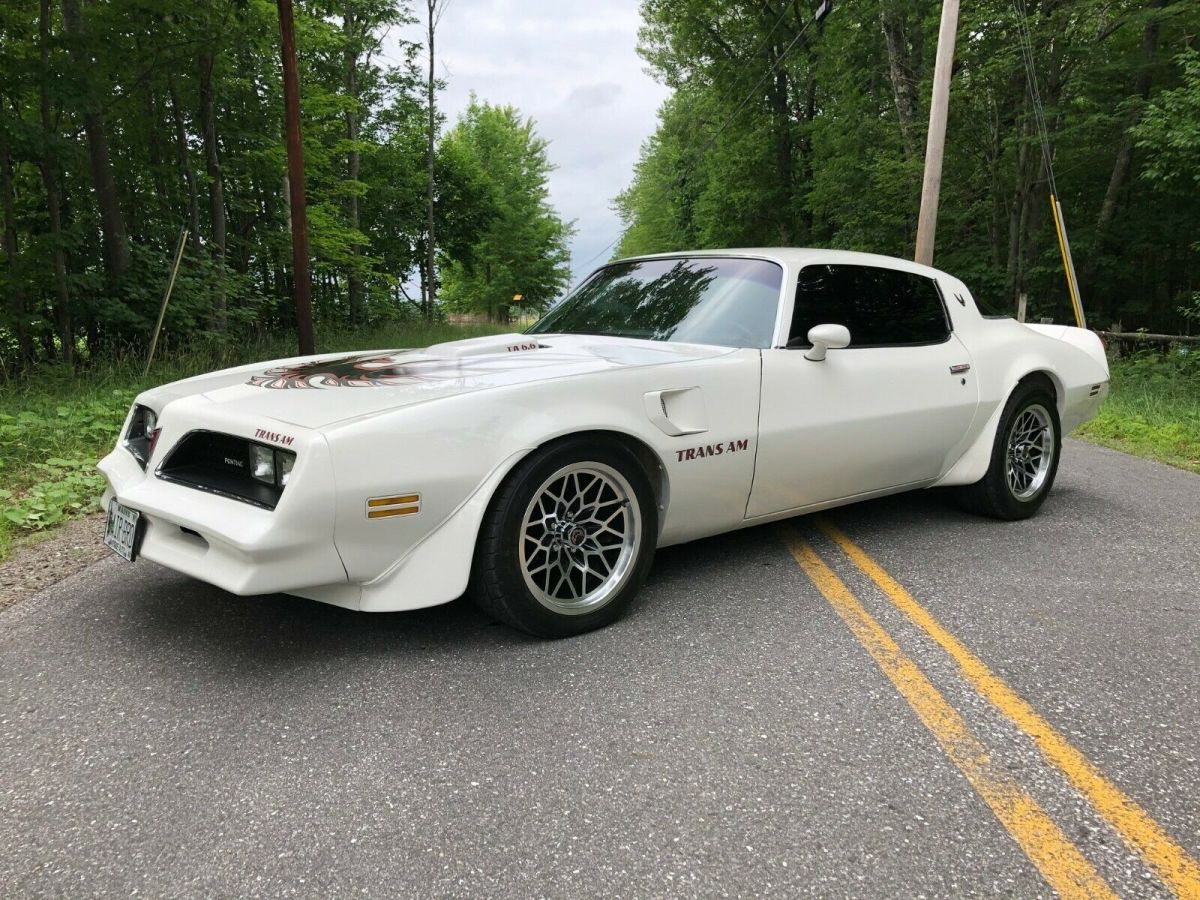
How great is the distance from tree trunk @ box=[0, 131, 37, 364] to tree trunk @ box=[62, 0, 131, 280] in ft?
3.05

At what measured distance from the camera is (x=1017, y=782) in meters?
2.00

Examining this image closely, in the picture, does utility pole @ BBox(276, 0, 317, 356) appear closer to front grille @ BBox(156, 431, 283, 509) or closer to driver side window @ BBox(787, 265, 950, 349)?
front grille @ BBox(156, 431, 283, 509)

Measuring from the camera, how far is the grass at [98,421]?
460 centimetres

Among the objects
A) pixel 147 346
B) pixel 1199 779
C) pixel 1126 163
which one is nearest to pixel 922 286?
pixel 1199 779

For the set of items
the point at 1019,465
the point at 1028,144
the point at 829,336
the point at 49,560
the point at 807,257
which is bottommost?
the point at 49,560

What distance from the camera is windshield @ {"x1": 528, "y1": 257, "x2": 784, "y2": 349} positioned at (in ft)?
11.6

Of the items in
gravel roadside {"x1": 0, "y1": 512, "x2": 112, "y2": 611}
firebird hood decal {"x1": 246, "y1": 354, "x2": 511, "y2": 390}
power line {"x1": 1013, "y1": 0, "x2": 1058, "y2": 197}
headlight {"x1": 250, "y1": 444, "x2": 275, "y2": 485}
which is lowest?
gravel roadside {"x1": 0, "y1": 512, "x2": 112, "y2": 611}

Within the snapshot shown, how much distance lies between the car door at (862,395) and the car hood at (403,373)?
43 centimetres

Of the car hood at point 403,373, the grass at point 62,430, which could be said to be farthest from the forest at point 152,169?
the car hood at point 403,373

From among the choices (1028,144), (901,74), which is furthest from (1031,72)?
(901,74)

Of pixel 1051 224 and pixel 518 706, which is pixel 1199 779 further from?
pixel 1051 224

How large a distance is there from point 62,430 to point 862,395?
5.94m

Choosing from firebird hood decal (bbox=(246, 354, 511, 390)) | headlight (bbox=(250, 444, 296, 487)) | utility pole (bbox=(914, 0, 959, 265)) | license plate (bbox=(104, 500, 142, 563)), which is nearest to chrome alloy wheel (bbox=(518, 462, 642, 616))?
firebird hood decal (bbox=(246, 354, 511, 390))

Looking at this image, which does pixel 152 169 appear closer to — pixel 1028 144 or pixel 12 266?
pixel 12 266
